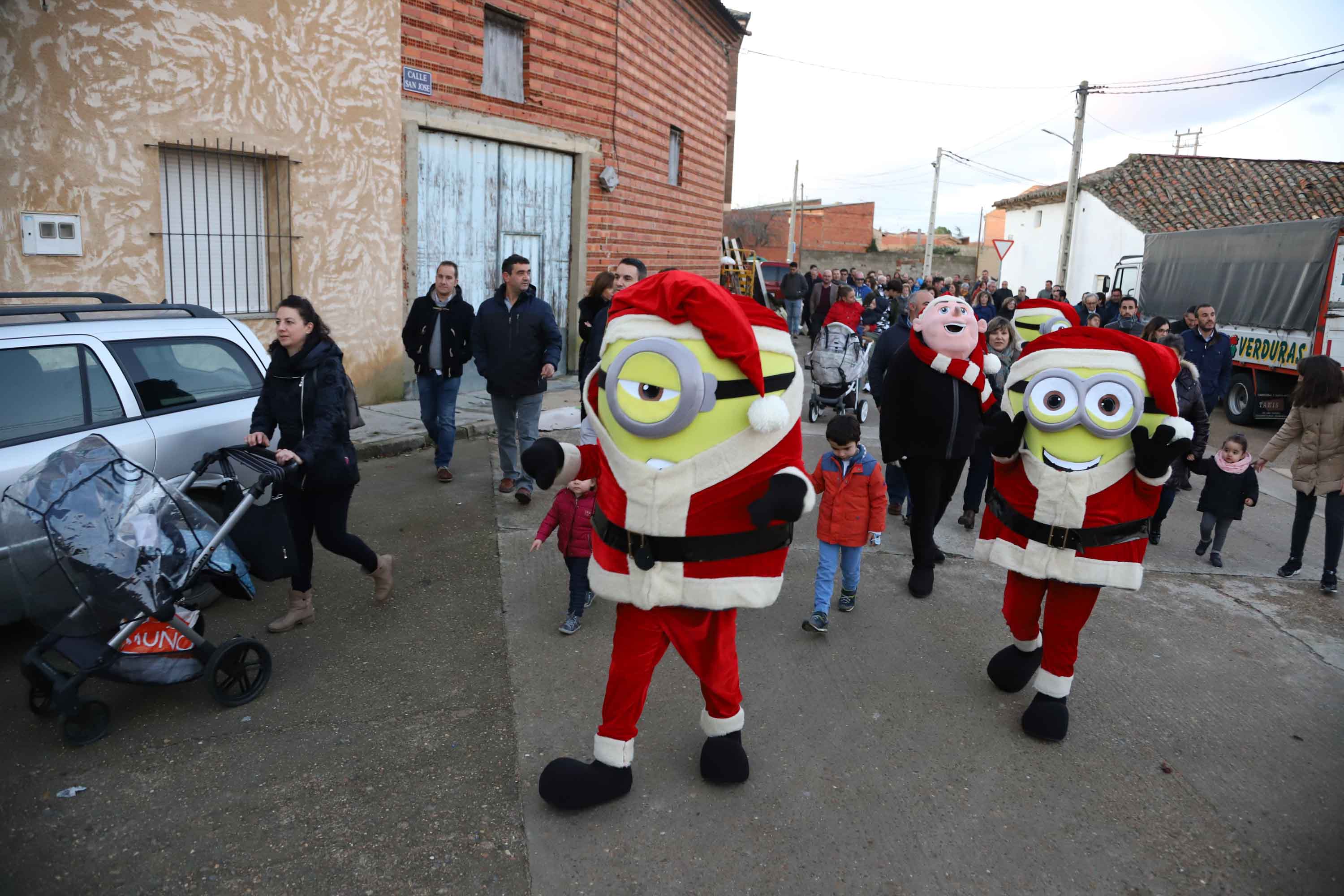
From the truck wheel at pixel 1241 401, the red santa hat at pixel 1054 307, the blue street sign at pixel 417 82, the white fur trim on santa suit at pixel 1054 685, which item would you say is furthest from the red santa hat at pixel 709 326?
the truck wheel at pixel 1241 401

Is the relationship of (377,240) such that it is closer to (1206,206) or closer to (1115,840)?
(1115,840)

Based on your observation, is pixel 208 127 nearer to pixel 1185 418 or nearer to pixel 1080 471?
pixel 1080 471

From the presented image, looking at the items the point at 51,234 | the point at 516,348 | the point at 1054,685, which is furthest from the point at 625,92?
the point at 1054,685

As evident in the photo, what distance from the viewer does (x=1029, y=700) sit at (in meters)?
4.18

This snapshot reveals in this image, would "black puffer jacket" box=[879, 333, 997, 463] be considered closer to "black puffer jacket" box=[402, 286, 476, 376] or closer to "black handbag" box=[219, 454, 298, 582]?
"black handbag" box=[219, 454, 298, 582]

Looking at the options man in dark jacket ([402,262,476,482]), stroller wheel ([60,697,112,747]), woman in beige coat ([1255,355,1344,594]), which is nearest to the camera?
stroller wheel ([60,697,112,747])

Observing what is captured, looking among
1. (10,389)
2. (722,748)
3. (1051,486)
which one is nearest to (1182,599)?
(1051,486)

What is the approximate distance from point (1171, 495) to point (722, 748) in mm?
5262

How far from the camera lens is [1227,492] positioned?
253 inches

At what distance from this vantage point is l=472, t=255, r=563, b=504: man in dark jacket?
681 centimetres

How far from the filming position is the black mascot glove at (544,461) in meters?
3.14

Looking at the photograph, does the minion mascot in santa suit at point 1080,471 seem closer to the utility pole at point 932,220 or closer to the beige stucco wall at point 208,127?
the beige stucco wall at point 208,127

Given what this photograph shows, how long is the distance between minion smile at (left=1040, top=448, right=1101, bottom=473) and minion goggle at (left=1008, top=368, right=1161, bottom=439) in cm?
10

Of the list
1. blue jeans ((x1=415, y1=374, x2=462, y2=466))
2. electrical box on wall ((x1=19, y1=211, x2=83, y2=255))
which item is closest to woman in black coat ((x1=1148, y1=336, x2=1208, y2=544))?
blue jeans ((x1=415, y1=374, x2=462, y2=466))
